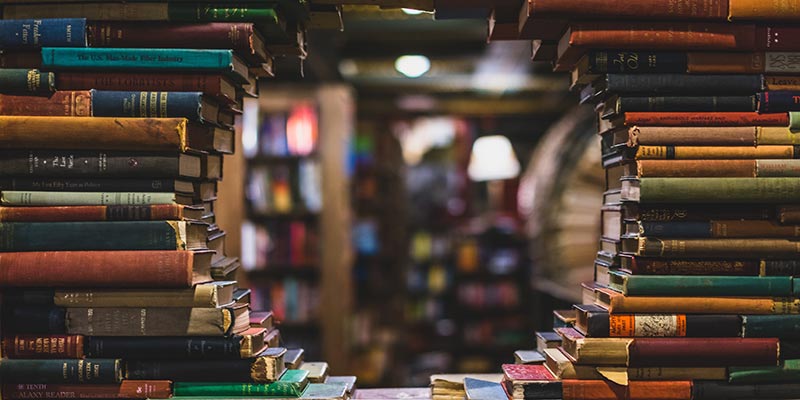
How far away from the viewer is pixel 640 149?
3.98 feet

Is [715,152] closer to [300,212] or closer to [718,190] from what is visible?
[718,190]

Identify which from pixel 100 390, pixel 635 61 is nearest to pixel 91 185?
pixel 100 390

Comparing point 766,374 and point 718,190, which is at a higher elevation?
point 718,190

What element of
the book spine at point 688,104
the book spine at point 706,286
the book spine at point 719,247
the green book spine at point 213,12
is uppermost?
the green book spine at point 213,12

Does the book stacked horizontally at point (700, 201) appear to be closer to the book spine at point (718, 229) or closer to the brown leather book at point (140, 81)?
the book spine at point (718, 229)

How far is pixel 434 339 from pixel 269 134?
337 cm

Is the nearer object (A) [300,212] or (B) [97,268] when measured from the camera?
(B) [97,268]

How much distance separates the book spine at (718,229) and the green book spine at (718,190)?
5 centimetres

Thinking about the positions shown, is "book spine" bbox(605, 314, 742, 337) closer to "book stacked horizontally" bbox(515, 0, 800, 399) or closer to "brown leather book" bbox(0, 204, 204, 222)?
"book stacked horizontally" bbox(515, 0, 800, 399)

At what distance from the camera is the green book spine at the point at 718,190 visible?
1191 mm

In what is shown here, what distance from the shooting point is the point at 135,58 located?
1203 mm

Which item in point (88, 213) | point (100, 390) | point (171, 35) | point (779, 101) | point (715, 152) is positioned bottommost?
point (100, 390)

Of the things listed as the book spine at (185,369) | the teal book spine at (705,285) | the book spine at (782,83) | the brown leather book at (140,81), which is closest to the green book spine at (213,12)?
the brown leather book at (140,81)

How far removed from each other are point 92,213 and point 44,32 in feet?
1.18
